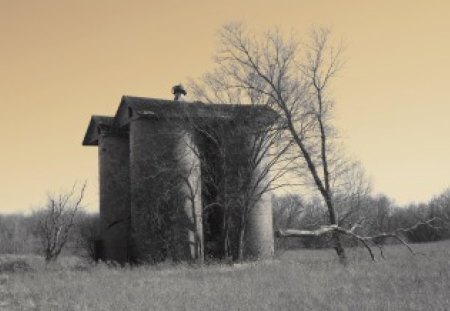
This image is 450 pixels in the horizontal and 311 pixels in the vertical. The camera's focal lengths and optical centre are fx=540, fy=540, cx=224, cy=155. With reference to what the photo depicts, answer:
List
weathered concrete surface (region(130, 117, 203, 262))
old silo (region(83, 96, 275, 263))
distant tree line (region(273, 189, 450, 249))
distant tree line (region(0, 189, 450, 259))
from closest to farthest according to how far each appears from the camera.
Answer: weathered concrete surface (region(130, 117, 203, 262)), old silo (region(83, 96, 275, 263)), distant tree line (region(0, 189, 450, 259)), distant tree line (region(273, 189, 450, 249))

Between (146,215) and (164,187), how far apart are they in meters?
1.53

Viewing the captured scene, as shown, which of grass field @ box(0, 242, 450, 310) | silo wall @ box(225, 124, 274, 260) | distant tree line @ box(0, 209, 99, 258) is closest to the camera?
grass field @ box(0, 242, 450, 310)

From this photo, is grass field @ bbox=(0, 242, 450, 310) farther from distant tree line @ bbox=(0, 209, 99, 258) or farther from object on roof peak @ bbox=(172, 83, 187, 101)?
distant tree line @ bbox=(0, 209, 99, 258)

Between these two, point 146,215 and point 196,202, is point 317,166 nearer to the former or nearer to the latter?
point 196,202

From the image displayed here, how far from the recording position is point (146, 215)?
2489 centimetres

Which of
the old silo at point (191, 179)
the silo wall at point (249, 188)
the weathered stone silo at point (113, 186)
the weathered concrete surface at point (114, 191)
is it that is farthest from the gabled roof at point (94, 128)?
the silo wall at point (249, 188)

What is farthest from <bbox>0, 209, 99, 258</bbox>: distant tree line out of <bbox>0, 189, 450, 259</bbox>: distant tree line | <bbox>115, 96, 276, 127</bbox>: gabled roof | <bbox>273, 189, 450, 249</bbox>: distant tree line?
<bbox>273, 189, 450, 249</bbox>: distant tree line

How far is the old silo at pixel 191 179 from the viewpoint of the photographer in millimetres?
24734

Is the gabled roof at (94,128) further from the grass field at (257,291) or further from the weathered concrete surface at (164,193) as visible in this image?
the grass field at (257,291)

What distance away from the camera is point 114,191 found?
95.9ft

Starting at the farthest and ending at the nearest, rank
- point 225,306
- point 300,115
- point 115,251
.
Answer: point 115,251, point 300,115, point 225,306

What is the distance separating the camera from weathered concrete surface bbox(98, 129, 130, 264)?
2842cm

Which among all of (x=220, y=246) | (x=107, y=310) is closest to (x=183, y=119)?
(x=220, y=246)

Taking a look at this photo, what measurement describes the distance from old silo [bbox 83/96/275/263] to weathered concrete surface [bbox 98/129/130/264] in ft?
3.44
